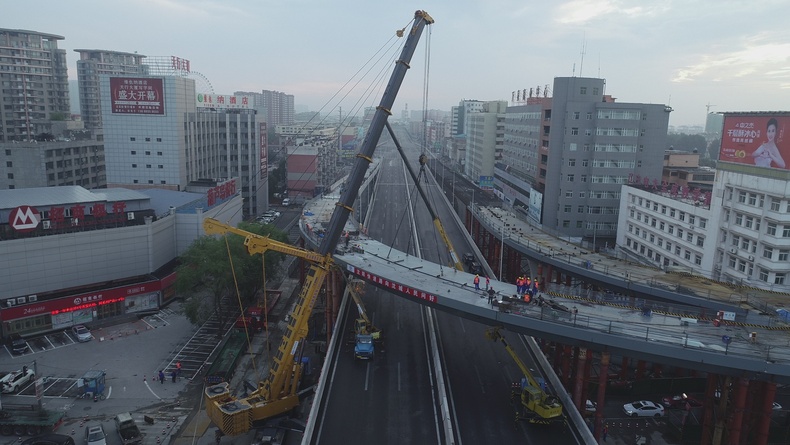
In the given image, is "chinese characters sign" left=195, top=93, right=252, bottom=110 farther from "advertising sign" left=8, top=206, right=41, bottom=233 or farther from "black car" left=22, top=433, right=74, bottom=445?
"black car" left=22, top=433, right=74, bottom=445

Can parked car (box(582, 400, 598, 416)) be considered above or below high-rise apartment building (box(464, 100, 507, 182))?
Result: below

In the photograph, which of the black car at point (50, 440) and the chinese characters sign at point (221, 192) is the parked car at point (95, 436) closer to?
the black car at point (50, 440)

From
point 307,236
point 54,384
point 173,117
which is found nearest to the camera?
point 54,384

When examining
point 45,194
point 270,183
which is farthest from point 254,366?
point 270,183

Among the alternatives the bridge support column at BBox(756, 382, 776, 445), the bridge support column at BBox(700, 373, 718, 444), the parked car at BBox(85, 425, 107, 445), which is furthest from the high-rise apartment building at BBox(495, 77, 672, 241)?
the parked car at BBox(85, 425, 107, 445)

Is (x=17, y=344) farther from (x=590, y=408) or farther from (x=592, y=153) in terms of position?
(x=592, y=153)

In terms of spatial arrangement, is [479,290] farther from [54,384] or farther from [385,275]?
[54,384]

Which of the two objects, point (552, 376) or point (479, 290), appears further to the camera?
point (479, 290)
